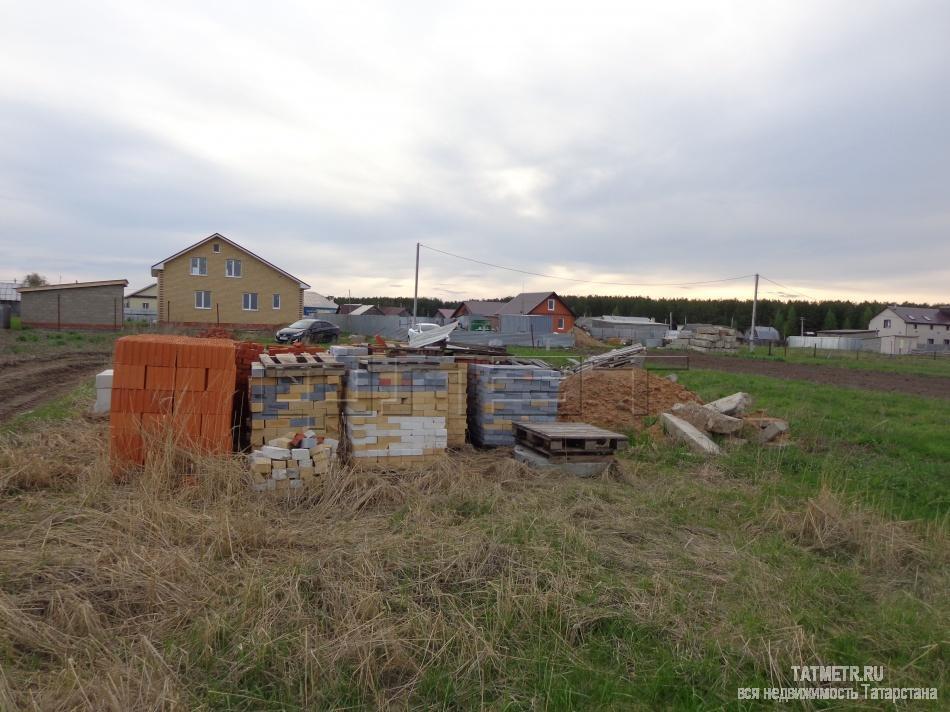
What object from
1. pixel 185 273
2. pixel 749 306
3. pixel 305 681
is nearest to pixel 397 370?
pixel 305 681

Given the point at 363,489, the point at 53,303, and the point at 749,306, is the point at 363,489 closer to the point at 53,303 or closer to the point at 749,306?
the point at 53,303

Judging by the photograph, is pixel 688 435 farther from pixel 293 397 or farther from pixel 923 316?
pixel 923 316

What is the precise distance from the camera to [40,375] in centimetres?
1516

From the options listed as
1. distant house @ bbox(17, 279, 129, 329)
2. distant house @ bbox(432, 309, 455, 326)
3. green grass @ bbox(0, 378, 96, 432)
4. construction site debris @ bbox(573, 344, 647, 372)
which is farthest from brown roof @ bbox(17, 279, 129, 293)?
construction site debris @ bbox(573, 344, 647, 372)

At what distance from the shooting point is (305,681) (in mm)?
3010

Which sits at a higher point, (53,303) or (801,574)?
A: (53,303)

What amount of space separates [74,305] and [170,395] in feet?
112

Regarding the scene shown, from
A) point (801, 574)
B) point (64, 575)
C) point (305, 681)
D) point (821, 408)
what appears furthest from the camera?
point (821, 408)

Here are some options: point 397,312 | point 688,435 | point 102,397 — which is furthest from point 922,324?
point 102,397

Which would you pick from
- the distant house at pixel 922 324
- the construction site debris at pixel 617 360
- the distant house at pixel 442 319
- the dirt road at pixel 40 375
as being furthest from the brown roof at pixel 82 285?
the distant house at pixel 922 324

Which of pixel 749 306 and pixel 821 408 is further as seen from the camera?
pixel 749 306

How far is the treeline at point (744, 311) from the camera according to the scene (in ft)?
273

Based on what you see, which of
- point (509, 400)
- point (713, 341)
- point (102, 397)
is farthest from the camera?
point (713, 341)

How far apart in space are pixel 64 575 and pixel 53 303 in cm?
3688
